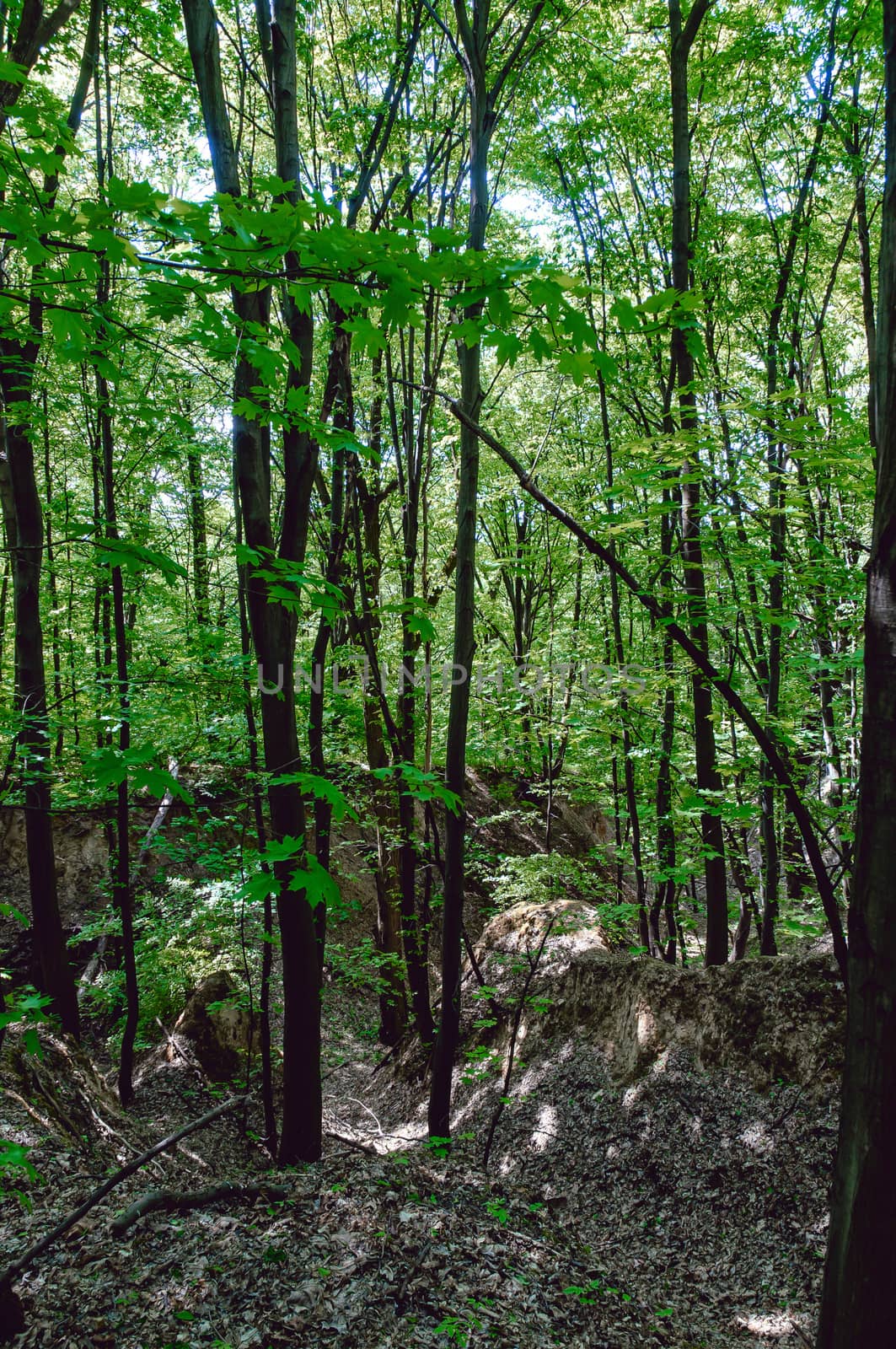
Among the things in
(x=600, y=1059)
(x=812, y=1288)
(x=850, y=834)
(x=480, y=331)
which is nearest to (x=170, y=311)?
(x=480, y=331)

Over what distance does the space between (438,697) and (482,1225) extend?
893 centimetres

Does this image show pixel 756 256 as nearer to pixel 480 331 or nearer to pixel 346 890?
pixel 480 331

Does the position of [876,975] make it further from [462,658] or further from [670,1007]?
→ [670,1007]

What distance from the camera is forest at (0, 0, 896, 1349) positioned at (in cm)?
254

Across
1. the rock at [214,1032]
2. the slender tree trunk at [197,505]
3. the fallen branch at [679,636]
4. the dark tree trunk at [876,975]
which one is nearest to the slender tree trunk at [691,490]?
the fallen branch at [679,636]

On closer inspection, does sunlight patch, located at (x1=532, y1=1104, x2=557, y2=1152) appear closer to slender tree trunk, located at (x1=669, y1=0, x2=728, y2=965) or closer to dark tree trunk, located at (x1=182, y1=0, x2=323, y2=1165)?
slender tree trunk, located at (x1=669, y1=0, x2=728, y2=965)

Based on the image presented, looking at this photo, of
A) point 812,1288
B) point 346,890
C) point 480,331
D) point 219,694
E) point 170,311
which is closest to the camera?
point 480,331

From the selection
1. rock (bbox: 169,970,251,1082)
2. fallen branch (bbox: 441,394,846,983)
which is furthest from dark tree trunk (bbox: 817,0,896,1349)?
rock (bbox: 169,970,251,1082)

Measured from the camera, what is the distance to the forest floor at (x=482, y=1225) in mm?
2941

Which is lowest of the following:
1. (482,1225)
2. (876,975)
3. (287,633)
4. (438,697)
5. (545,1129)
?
(545,1129)

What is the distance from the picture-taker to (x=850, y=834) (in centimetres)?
555

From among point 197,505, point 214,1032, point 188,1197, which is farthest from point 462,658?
point 197,505

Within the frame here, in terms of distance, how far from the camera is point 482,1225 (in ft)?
13.2

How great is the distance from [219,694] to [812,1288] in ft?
19.0
